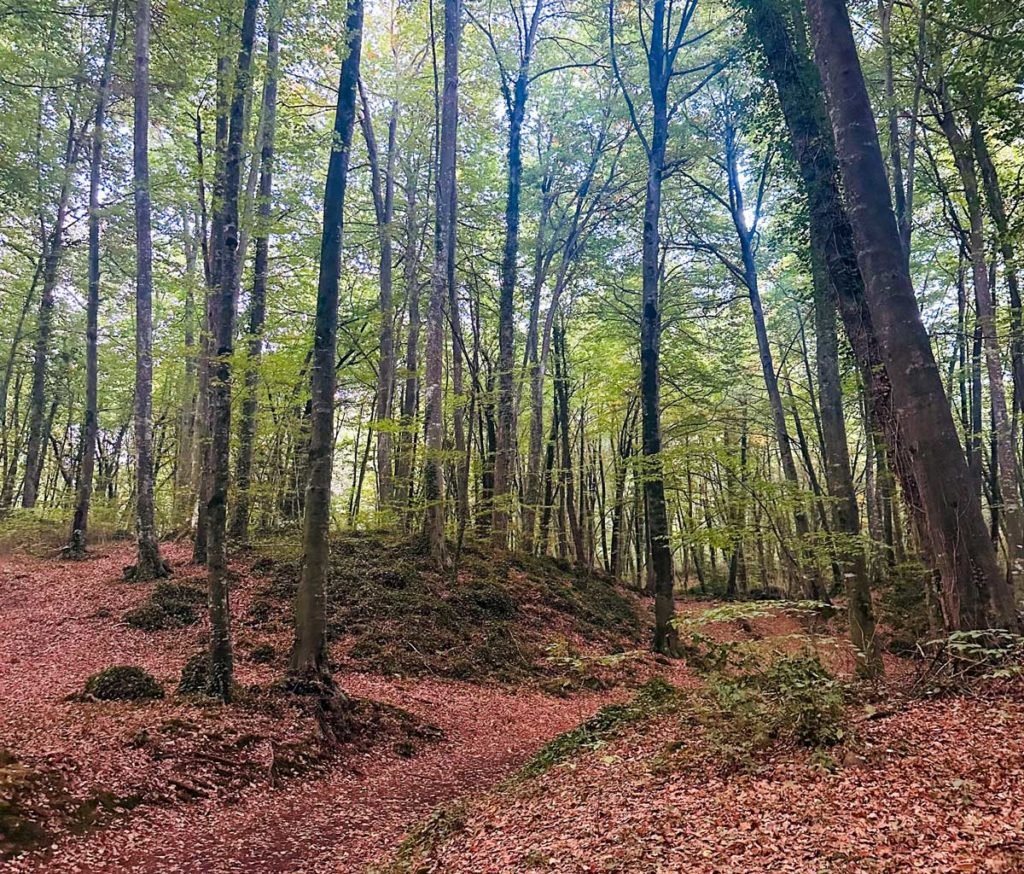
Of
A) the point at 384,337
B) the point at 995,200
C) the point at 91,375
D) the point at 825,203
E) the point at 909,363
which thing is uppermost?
the point at 995,200

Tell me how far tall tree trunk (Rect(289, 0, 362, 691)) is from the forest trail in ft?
4.08

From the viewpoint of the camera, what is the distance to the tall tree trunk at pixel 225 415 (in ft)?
23.2

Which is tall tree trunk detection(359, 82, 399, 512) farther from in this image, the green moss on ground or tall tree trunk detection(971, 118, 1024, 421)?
tall tree trunk detection(971, 118, 1024, 421)

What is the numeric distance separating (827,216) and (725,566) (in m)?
32.3

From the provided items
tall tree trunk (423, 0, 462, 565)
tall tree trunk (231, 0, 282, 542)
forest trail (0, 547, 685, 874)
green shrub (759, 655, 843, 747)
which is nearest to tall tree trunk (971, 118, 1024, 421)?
green shrub (759, 655, 843, 747)

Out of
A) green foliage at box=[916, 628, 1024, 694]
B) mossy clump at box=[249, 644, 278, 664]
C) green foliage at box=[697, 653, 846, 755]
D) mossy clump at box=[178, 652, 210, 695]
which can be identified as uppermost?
green foliage at box=[916, 628, 1024, 694]

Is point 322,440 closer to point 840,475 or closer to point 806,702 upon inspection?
point 806,702

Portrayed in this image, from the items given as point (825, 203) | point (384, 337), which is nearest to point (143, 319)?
point (384, 337)

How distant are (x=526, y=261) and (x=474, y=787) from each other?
658 inches

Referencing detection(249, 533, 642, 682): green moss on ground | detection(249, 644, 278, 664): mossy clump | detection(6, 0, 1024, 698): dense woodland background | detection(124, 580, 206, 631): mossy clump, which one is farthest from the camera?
detection(249, 533, 642, 682): green moss on ground

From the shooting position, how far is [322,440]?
7.71 m

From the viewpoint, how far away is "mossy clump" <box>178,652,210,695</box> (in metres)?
7.04

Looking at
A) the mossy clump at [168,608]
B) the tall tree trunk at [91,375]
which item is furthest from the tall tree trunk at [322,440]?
the tall tree trunk at [91,375]

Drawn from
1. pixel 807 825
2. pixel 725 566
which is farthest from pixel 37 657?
pixel 725 566
